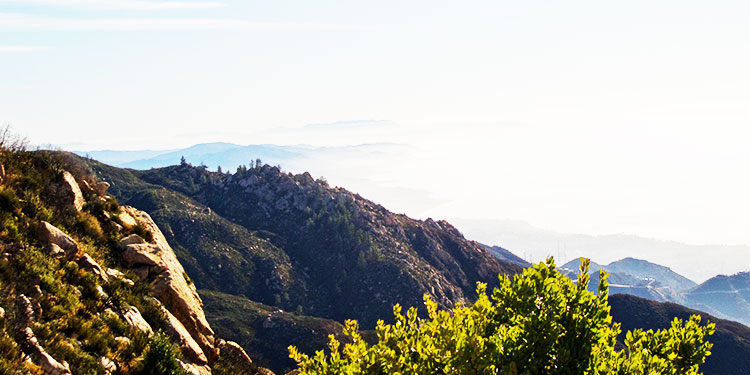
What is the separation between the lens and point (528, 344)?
36.3 ft

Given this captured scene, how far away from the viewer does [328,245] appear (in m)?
124

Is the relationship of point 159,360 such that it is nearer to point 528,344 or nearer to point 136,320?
point 136,320

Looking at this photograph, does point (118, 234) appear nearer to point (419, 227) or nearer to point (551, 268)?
point (551, 268)

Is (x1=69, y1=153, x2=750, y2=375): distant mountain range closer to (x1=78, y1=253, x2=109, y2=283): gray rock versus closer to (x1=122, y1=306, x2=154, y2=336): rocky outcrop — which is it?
(x1=78, y1=253, x2=109, y2=283): gray rock

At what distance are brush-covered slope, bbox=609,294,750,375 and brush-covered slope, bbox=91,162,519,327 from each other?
100 feet

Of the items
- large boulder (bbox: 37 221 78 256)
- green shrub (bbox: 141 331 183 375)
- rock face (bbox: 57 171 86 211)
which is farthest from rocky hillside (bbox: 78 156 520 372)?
green shrub (bbox: 141 331 183 375)

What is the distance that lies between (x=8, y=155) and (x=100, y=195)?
13.6 ft

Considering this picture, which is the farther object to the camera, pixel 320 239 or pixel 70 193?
pixel 320 239

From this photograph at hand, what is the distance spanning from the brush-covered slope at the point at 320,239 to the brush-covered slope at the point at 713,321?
3061 centimetres

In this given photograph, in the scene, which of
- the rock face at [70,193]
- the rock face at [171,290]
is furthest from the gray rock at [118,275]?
the rock face at [70,193]

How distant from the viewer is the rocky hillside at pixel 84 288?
1474cm

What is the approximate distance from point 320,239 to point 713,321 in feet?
294

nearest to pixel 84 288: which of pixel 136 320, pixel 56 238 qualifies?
pixel 136 320

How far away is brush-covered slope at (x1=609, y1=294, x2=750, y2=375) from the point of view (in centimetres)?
9794
